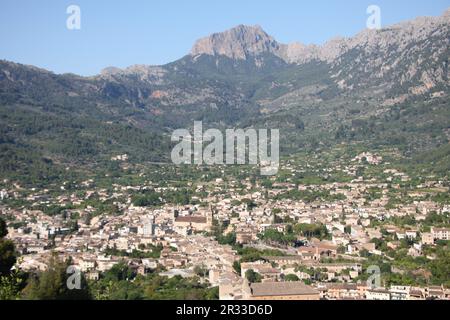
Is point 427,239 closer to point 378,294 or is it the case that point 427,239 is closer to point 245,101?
point 378,294

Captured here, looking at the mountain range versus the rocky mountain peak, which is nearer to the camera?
the mountain range

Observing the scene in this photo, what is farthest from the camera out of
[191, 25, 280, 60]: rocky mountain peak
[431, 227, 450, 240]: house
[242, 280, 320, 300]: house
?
[191, 25, 280, 60]: rocky mountain peak

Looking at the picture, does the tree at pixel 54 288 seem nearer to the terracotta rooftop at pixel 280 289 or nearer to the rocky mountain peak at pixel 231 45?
the terracotta rooftop at pixel 280 289

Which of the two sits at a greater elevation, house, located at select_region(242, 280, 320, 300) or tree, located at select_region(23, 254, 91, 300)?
tree, located at select_region(23, 254, 91, 300)

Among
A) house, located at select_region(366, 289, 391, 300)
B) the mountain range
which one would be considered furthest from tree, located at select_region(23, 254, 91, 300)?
the mountain range

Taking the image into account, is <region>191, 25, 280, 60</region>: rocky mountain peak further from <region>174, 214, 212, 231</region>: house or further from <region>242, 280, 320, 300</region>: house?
<region>242, 280, 320, 300</region>: house

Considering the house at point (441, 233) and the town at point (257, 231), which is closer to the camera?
the town at point (257, 231)

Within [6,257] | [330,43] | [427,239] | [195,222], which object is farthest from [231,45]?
[6,257]

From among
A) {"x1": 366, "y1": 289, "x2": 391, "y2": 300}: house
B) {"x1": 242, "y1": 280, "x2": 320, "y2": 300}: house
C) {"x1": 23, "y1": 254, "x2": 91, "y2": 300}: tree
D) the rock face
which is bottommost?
{"x1": 366, "y1": 289, "x2": 391, "y2": 300}: house

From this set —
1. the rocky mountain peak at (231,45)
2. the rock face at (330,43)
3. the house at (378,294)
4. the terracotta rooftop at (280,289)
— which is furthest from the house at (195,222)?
the rocky mountain peak at (231,45)
